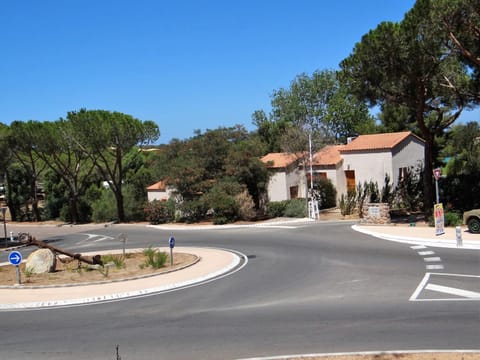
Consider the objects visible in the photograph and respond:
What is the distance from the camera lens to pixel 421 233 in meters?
20.9

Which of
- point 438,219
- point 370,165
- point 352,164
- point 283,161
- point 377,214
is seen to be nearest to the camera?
point 438,219

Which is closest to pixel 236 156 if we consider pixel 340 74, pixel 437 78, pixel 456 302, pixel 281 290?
pixel 340 74

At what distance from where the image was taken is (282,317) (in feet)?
34.4

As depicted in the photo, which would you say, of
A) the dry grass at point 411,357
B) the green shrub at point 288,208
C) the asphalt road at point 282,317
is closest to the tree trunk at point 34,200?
the green shrub at point 288,208

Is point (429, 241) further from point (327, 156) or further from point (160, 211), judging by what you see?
point (160, 211)

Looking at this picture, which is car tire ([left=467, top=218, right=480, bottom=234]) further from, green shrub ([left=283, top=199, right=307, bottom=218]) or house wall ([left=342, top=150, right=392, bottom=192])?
house wall ([left=342, top=150, right=392, bottom=192])

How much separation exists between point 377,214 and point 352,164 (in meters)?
11.6

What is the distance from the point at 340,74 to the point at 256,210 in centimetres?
1432

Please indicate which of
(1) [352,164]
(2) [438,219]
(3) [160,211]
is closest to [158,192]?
(3) [160,211]

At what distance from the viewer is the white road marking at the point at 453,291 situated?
1135 cm

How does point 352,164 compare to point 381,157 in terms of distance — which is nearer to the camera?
→ point 381,157

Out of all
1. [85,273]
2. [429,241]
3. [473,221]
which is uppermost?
[473,221]

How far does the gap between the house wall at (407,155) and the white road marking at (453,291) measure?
22732 millimetres

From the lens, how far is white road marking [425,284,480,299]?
1135 centimetres
